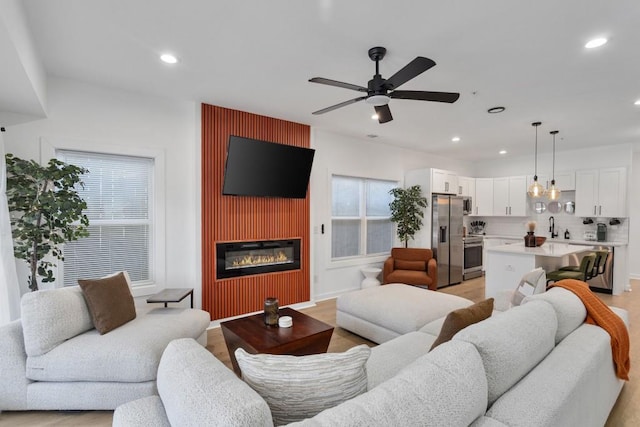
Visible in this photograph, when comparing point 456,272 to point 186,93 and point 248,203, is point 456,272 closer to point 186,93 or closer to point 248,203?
point 248,203

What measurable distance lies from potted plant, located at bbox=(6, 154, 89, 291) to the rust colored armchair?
4237 mm

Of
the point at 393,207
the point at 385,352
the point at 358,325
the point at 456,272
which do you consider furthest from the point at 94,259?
the point at 456,272

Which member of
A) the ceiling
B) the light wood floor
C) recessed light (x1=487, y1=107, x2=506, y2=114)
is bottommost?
the light wood floor

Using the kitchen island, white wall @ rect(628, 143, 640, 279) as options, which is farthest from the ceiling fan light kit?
white wall @ rect(628, 143, 640, 279)

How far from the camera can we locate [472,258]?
665 centimetres

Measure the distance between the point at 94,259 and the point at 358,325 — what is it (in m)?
2.89

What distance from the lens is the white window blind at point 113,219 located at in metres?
3.28

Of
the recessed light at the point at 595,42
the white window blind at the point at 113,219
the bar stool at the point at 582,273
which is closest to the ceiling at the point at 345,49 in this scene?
the recessed light at the point at 595,42

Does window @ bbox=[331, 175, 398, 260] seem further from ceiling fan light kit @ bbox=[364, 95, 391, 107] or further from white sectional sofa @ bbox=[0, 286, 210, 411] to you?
white sectional sofa @ bbox=[0, 286, 210, 411]

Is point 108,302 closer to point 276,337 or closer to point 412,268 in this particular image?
point 276,337

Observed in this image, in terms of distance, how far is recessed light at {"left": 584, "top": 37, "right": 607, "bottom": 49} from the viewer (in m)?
2.33

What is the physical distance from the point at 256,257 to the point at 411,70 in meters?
3.08

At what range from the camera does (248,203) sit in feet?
13.8

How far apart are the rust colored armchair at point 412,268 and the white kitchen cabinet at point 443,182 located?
1.32 metres
